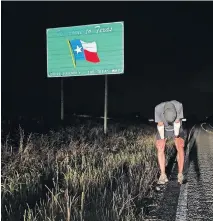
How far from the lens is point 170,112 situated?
20.7ft

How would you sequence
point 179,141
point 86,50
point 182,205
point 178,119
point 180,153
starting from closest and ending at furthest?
point 182,205
point 178,119
point 179,141
point 180,153
point 86,50

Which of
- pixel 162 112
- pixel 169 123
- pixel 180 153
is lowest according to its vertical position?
pixel 180 153

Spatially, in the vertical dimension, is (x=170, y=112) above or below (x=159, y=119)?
above

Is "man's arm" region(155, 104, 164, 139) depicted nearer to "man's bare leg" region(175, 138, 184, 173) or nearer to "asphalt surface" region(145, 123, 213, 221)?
"man's bare leg" region(175, 138, 184, 173)

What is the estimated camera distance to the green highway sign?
55.2 ft

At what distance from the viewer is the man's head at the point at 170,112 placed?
6.25 m

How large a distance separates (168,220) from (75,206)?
110 cm

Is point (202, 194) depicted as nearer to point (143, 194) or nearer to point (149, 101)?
point (143, 194)

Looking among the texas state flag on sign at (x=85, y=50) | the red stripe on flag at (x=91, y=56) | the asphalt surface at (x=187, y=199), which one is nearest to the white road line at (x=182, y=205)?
the asphalt surface at (x=187, y=199)

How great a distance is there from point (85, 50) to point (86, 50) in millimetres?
55

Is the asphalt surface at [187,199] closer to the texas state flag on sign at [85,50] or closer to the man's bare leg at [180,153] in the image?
the man's bare leg at [180,153]

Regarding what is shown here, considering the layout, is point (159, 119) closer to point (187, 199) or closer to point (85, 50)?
point (187, 199)

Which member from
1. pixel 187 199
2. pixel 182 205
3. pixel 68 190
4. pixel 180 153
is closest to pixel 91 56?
pixel 180 153

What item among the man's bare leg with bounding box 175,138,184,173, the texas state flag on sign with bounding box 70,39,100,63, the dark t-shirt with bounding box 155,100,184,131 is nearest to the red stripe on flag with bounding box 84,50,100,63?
the texas state flag on sign with bounding box 70,39,100,63
